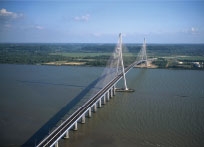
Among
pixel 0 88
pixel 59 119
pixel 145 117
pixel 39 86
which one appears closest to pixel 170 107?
pixel 145 117

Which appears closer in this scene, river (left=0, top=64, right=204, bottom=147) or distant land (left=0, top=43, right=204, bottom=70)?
river (left=0, top=64, right=204, bottom=147)

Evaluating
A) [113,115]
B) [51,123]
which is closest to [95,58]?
[113,115]

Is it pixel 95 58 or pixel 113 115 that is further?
pixel 95 58

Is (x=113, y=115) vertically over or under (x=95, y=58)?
under

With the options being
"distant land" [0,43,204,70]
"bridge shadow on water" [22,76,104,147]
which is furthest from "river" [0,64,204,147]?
"distant land" [0,43,204,70]

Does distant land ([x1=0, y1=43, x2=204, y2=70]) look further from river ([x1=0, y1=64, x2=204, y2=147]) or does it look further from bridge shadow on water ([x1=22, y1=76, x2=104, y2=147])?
bridge shadow on water ([x1=22, y1=76, x2=104, y2=147])

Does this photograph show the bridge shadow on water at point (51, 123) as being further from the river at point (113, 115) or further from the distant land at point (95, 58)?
the distant land at point (95, 58)

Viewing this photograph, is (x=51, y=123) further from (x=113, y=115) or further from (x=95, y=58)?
(x=95, y=58)

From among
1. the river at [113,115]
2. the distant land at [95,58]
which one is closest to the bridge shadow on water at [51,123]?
the river at [113,115]
